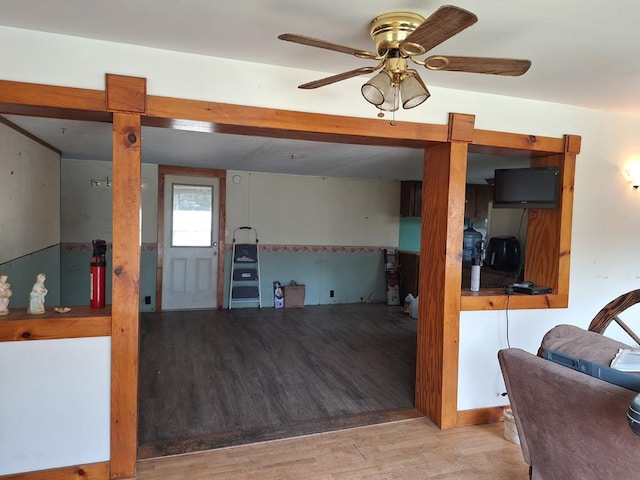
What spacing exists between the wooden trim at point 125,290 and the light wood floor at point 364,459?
0.76 feet

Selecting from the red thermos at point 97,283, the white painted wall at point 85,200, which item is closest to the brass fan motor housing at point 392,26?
the red thermos at point 97,283

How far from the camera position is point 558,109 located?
9.85 feet

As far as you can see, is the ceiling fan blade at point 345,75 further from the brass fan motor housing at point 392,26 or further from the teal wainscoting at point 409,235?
the teal wainscoting at point 409,235

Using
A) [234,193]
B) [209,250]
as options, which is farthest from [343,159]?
[209,250]

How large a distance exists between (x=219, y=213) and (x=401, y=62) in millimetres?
5083

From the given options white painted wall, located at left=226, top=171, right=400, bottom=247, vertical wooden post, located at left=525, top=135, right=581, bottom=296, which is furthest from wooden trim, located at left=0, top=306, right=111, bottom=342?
white painted wall, located at left=226, top=171, right=400, bottom=247

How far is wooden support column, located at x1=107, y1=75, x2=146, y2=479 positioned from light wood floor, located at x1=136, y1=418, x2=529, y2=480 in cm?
21

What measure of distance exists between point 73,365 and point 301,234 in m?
4.89

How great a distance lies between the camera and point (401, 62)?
163cm

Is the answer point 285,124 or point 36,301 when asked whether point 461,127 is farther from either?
point 36,301

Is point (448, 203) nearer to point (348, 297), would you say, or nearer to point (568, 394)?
point (568, 394)

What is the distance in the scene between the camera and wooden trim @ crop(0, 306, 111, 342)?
2.05 meters

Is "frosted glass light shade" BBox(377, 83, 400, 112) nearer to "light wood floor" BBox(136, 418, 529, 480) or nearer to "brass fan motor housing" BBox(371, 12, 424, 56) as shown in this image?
"brass fan motor housing" BBox(371, 12, 424, 56)

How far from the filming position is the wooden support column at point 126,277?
2.14 m
